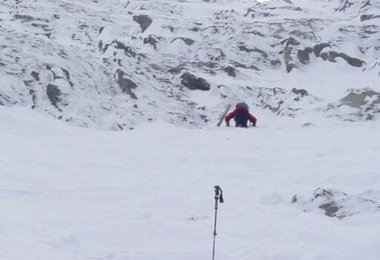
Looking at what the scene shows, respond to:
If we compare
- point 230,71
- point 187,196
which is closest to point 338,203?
point 187,196

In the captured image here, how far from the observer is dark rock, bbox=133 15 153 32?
123 feet

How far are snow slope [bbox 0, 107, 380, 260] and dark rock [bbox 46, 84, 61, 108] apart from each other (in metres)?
4.54

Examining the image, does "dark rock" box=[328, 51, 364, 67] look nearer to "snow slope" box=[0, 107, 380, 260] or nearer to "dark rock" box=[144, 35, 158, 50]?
"dark rock" box=[144, 35, 158, 50]

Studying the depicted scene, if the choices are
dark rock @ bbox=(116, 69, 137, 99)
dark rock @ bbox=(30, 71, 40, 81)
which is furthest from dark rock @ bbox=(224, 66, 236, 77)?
dark rock @ bbox=(30, 71, 40, 81)

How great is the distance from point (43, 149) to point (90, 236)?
751 cm

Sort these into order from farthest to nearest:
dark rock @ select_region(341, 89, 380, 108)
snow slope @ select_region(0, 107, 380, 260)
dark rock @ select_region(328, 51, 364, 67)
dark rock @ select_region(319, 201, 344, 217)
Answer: dark rock @ select_region(328, 51, 364, 67), dark rock @ select_region(341, 89, 380, 108), dark rock @ select_region(319, 201, 344, 217), snow slope @ select_region(0, 107, 380, 260)

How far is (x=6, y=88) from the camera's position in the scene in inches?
912

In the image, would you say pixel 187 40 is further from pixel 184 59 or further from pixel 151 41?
pixel 184 59

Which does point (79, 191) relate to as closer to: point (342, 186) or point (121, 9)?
point (342, 186)

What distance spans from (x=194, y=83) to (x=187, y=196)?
17625 mm

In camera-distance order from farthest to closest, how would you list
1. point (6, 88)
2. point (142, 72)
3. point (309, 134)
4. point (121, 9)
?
point (121, 9) → point (142, 72) → point (6, 88) → point (309, 134)

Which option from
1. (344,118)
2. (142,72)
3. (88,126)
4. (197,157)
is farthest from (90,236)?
(142,72)

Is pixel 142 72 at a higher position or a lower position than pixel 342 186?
higher

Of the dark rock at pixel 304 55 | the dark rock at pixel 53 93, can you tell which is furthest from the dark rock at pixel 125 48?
the dark rock at pixel 304 55
